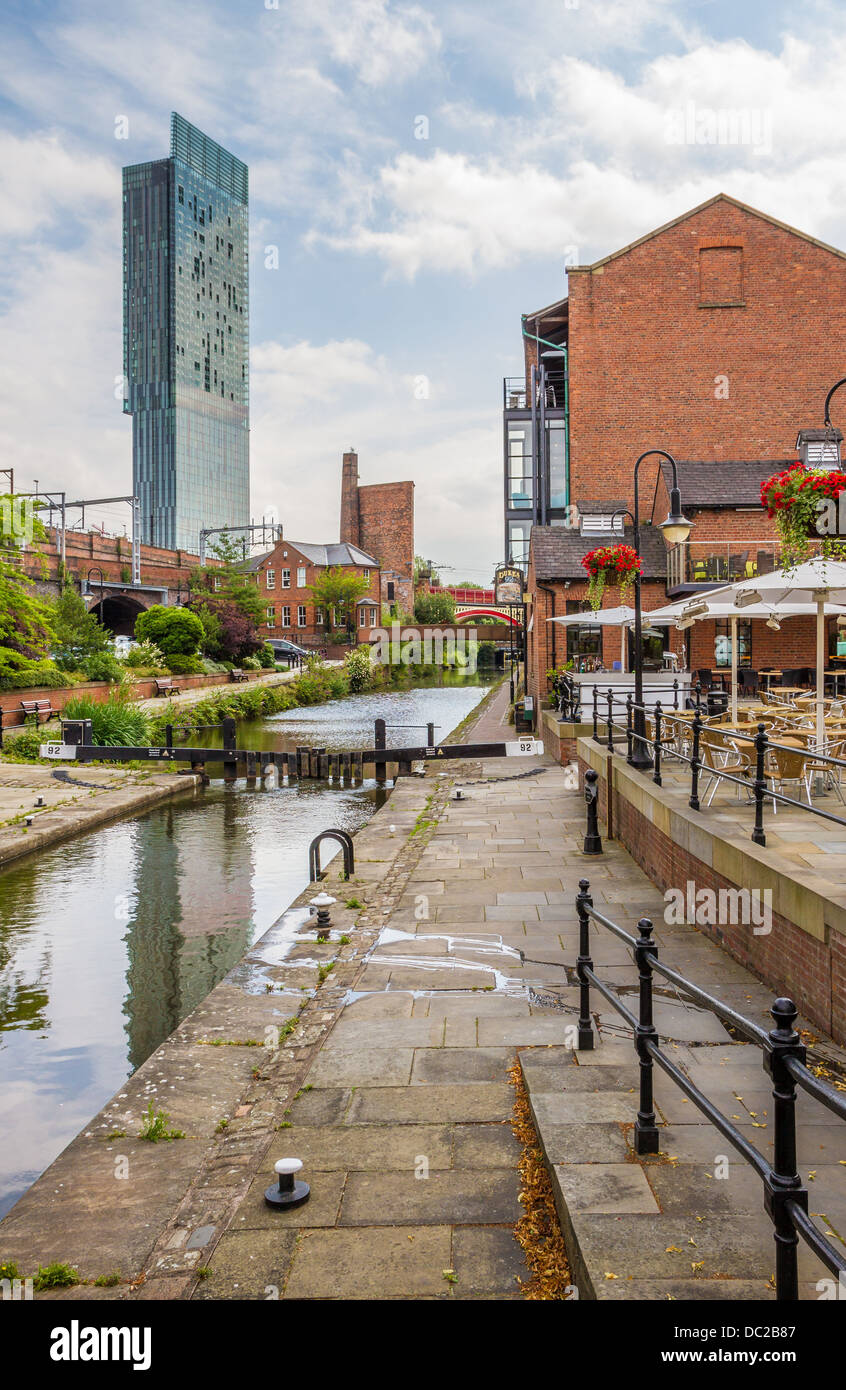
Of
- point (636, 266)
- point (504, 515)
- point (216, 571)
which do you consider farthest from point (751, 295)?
point (216, 571)

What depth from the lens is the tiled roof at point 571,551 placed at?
2522cm

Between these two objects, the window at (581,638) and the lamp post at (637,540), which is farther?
the window at (581,638)

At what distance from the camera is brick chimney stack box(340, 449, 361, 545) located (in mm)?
91312

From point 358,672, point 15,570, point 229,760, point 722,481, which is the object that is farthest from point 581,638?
point 358,672

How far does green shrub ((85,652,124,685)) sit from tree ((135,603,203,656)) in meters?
7.58

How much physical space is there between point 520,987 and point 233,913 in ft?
18.8

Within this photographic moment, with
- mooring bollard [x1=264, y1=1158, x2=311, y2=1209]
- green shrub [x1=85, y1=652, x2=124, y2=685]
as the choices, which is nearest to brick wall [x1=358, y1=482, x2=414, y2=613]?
green shrub [x1=85, y1=652, x2=124, y2=685]

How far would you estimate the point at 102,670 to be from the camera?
107 feet

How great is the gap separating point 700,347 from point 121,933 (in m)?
26.7

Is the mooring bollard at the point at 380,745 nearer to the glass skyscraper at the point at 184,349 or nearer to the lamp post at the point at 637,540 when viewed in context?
the lamp post at the point at 637,540

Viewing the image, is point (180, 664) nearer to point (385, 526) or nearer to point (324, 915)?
point (324, 915)

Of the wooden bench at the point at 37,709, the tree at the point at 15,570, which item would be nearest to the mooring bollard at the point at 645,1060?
the tree at the point at 15,570

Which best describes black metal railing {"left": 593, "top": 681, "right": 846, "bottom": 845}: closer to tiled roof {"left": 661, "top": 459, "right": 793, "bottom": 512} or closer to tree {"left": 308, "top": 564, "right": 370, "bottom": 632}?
tiled roof {"left": 661, "top": 459, "right": 793, "bottom": 512}

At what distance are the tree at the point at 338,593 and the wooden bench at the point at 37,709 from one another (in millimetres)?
44698
